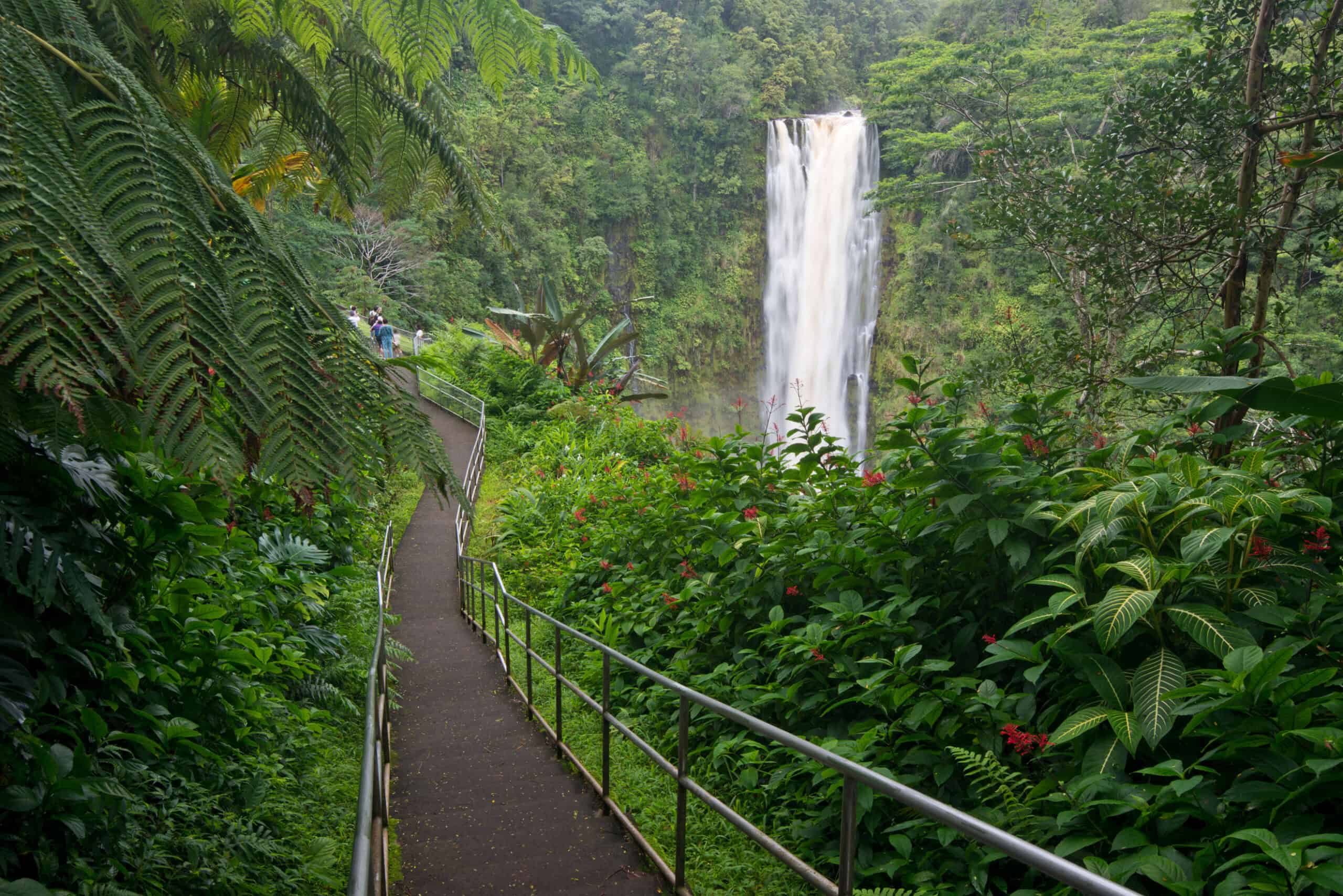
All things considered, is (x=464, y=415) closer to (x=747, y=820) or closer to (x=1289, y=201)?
(x=747, y=820)

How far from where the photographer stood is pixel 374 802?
1.78 metres

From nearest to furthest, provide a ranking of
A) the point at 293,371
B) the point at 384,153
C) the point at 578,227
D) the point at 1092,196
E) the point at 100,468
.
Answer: the point at 293,371 → the point at 100,468 → the point at 384,153 → the point at 1092,196 → the point at 578,227

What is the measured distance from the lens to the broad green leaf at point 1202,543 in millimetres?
2285

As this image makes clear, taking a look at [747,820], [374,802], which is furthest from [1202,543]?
[374,802]

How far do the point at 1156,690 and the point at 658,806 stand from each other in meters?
2.63

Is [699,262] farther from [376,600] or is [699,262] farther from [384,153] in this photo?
[384,153]

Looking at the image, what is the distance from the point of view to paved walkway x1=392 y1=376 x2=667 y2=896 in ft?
10.6

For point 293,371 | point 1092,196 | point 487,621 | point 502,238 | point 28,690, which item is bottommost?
point 487,621

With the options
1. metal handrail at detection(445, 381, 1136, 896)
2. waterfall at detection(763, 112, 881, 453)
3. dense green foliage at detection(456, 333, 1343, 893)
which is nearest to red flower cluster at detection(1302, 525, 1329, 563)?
dense green foliage at detection(456, 333, 1343, 893)

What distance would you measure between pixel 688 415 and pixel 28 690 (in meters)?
33.1

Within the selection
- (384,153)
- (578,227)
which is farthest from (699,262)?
(384,153)

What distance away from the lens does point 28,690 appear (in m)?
1.95

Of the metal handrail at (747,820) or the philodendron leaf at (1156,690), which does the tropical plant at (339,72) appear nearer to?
the metal handrail at (747,820)

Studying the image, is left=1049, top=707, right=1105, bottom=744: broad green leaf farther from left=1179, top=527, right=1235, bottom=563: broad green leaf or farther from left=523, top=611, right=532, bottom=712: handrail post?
left=523, top=611, right=532, bottom=712: handrail post
